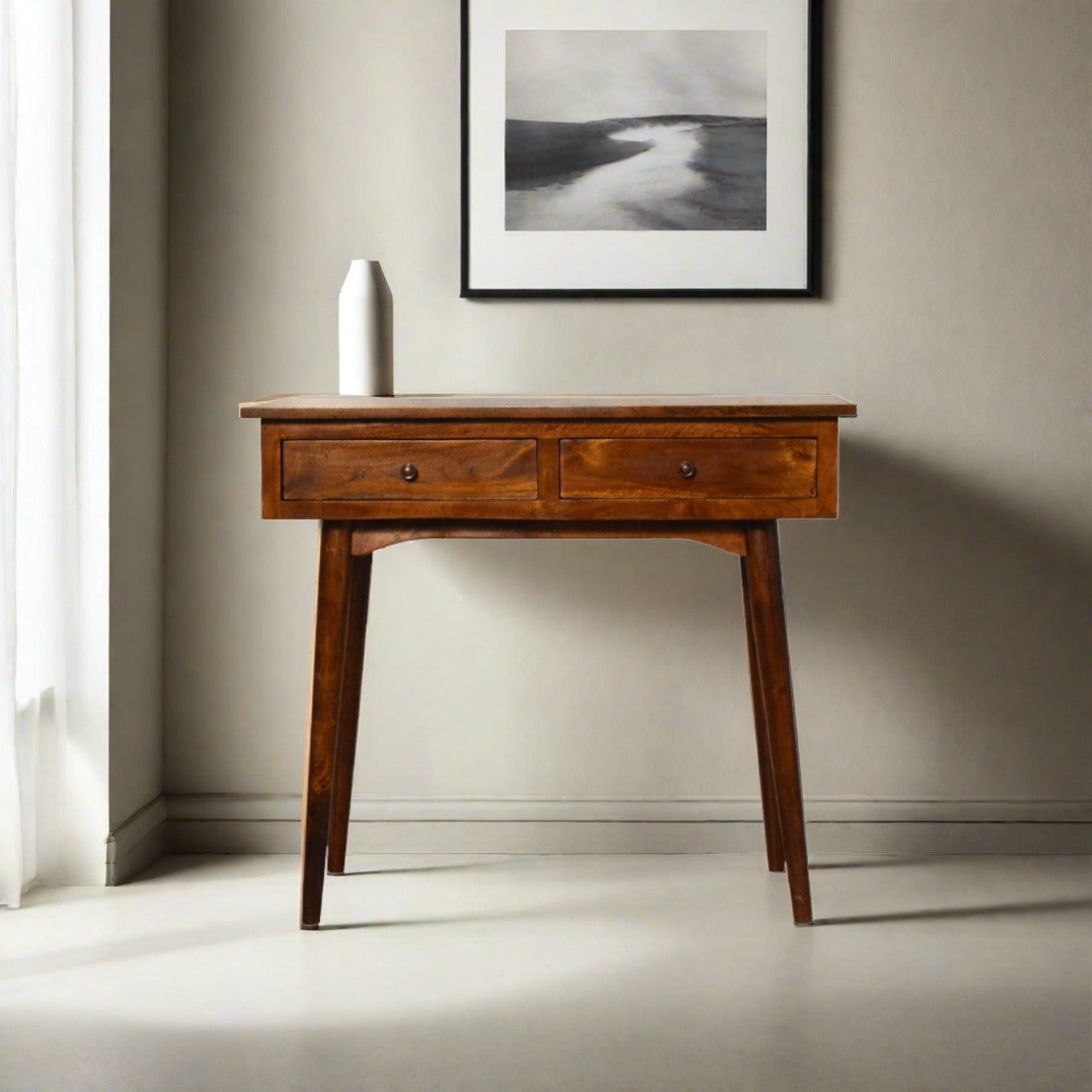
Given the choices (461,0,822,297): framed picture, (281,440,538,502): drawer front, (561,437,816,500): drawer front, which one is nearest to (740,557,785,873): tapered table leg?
(561,437,816,500): drawer front

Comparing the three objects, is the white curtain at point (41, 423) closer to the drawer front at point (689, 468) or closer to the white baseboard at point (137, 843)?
the white baseboard at point (137, 843)

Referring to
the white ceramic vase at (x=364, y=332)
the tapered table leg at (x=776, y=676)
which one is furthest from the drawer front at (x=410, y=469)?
the tapered table leg at (x=776, y=676)

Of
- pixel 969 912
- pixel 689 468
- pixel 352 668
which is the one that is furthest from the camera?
pixel 352 668

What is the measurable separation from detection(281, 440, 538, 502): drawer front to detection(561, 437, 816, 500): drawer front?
0.07 metres

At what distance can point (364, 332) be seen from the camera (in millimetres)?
2139

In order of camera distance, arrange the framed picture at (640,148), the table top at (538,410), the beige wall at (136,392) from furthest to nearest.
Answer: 1. the framed picture at (640,148)
2. the beige wall at (136,392)
3. the table top at (538,410)

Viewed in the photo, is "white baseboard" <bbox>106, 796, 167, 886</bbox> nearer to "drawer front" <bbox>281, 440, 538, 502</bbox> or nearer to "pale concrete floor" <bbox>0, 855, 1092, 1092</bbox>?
"pale concrete floor" <bbox>0, 855, 1092, 1092</bbox>

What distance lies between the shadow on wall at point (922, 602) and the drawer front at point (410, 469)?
0.54 meters

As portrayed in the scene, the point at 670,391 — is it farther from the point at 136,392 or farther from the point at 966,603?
the point at 136,392

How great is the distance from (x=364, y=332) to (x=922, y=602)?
1158 mm

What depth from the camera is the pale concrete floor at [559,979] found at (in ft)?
5.12

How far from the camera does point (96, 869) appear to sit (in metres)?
2.26

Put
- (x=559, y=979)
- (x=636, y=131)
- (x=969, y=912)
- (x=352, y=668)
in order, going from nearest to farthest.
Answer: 1. (x=559, y=979)
2. (x=969, y=912)
3. (x=352, y=668)
4. (x=636, y=131)

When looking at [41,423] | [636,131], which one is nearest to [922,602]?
[636,131]
